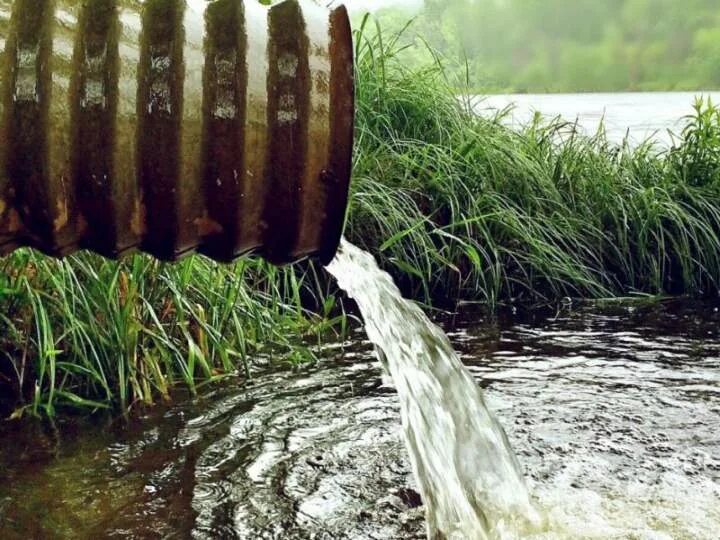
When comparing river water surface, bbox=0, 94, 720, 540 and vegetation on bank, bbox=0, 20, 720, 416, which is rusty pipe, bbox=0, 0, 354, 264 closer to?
river water surface, bbox=0, 94, 720, 540

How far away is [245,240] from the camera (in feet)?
5.54

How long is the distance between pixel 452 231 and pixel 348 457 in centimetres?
215

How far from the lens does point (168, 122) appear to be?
159cm

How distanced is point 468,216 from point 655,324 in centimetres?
101

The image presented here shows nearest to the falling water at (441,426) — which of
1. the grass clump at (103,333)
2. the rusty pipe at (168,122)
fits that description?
the grass clump at (103,333)

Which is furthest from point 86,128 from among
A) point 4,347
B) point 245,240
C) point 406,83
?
point 406,83

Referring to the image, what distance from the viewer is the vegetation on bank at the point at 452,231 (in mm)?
3529

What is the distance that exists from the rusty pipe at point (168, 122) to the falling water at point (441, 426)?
0.90 m

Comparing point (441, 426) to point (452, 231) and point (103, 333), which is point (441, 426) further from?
point (452, 231)

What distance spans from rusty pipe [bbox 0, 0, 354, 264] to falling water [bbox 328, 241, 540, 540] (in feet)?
2.97

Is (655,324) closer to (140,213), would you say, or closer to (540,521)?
(540,521)

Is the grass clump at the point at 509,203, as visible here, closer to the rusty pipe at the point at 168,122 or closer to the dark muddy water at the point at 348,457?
the dark muddy water at the point at 348,457

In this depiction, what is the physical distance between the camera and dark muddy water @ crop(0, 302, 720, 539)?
2.45 meters

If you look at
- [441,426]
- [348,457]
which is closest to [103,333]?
[348,457]
